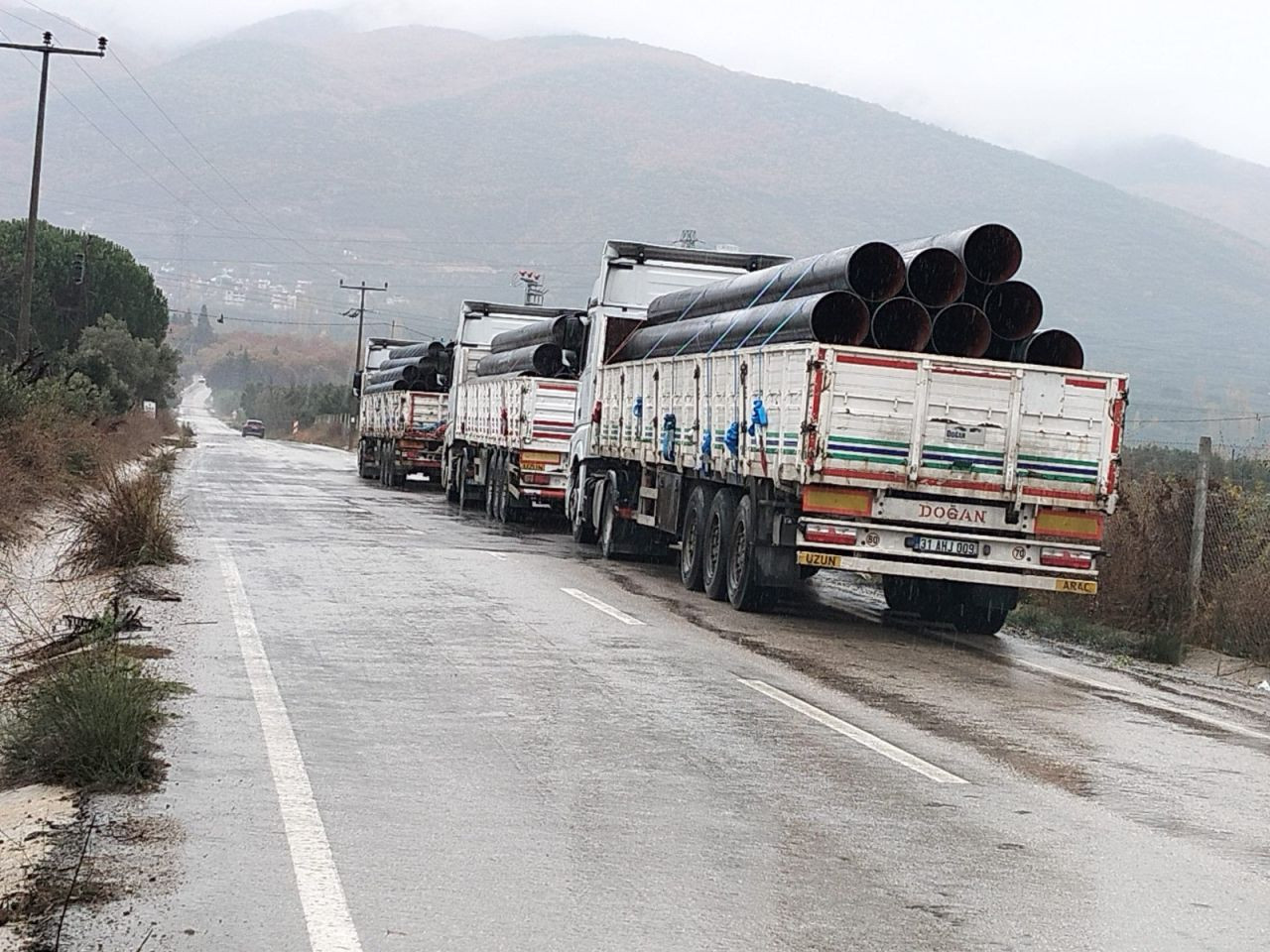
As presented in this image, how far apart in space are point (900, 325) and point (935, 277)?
52 cm

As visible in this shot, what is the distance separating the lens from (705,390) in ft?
53.6

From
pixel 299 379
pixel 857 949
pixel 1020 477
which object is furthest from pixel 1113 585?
pixel 299 379

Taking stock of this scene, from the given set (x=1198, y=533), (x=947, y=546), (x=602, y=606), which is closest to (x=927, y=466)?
(x=947, y=546)

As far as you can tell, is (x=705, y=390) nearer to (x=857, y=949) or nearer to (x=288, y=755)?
(x=288, y=755)

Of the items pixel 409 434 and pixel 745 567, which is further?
pixel 409 434

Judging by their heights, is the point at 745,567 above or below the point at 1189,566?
below

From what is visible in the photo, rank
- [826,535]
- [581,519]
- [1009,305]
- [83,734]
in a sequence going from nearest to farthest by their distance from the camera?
[83,734] < [826,535] < [1009,305] < [581,519]

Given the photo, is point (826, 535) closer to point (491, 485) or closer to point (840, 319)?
point (840, 319)

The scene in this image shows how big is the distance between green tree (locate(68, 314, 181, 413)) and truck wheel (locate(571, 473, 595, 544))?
30628 mm

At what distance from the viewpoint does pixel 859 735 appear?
9.10 metres

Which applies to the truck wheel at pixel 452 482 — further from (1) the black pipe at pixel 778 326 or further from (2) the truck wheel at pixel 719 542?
(2) the truck wheel at pixel 719 542

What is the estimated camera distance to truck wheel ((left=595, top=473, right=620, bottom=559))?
806 inches

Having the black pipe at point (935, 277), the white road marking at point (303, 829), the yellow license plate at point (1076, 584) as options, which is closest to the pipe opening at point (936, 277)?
the black pipe at point (935, 277)

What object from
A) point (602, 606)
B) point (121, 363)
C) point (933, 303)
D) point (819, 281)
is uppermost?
point (819, 281)
